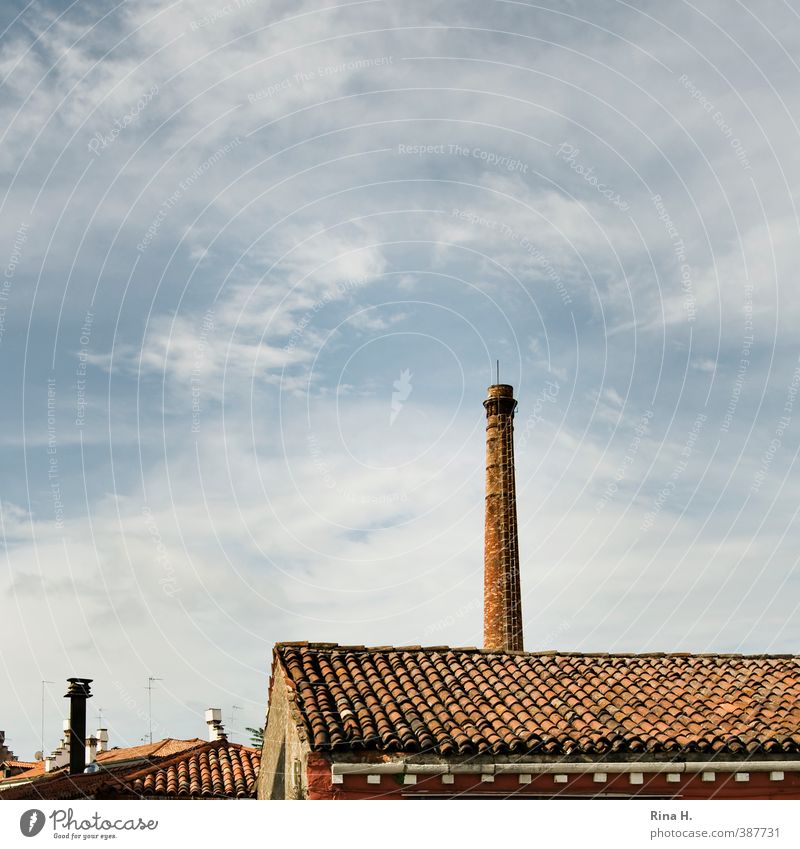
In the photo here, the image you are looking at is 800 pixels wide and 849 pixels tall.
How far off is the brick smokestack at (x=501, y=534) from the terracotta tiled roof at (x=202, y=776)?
8.04 metres

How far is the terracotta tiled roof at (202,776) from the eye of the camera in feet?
71.5

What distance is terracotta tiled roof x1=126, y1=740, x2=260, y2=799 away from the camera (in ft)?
71.5

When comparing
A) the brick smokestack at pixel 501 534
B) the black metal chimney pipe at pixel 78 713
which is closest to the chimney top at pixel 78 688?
the black metal chimney pipe at pixel 78 713

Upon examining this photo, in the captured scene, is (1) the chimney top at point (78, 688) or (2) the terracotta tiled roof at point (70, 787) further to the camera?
(1) the chimney top at point (78, 688)

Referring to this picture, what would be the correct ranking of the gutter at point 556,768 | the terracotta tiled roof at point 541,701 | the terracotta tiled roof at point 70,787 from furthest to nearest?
the terracotta tiled roof at point 70,787
the terracotta tiled roof at point 541,701
the gutter at point 556,768

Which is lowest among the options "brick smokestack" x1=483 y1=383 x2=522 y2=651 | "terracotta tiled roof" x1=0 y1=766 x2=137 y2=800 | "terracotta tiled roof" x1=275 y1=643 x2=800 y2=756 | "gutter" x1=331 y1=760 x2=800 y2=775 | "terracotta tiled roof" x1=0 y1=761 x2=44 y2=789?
"terracotta tiled roof" x1=0 y1=761 x2=44 y2=789

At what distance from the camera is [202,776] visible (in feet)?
75.7

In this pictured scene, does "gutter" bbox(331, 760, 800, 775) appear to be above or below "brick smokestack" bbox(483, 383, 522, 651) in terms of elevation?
below

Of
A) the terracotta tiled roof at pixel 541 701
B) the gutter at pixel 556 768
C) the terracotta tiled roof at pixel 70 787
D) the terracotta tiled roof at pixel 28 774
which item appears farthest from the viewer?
the terracotta tiled roof at pixel 28 774

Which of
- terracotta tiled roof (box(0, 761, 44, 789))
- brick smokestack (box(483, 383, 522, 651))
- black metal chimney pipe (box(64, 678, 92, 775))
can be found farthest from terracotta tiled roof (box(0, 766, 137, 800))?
brick smokestack (box(483, 383, 522, 651))

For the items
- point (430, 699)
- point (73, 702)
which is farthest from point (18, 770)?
point (430, 699)

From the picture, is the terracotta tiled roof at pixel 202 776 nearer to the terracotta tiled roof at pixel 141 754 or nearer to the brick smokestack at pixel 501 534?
the terracotta tiled roof at pixel 141 754

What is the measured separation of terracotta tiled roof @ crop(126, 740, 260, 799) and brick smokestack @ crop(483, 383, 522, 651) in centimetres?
804

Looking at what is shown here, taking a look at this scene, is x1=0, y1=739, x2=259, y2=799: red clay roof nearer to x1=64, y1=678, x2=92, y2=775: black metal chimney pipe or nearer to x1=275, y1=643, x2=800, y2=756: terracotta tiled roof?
x1=64, y1=678, x2=92, y2=775: black metal chimney pipe
